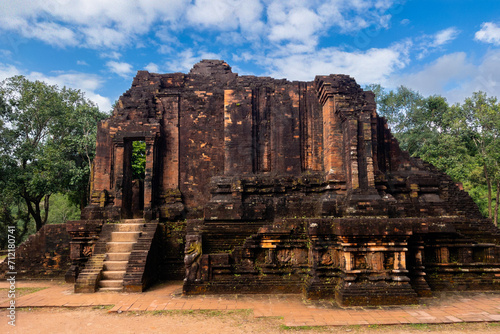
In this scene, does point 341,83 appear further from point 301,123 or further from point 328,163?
point 328,163

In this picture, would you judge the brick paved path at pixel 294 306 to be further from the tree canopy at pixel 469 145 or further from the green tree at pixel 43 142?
the tree canopy at pixel 469 145

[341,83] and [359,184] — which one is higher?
[341,83]

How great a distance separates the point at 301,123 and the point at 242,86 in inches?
96.3

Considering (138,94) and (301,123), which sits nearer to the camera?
(301,123)

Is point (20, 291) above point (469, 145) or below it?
below

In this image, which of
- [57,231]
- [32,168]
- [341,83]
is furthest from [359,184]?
[32,168]

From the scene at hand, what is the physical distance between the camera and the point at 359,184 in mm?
9930

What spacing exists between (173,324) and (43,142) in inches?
755

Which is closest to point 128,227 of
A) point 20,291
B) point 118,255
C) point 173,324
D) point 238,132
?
point 118,255

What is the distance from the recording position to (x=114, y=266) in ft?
31.1

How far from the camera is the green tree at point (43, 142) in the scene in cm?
1872

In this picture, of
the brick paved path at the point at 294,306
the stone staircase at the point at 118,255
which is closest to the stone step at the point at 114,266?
the stone staircase at the point at 118,255

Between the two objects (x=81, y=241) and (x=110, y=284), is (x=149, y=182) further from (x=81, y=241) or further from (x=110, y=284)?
(x=110, y=284)

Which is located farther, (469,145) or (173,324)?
(469,145)
